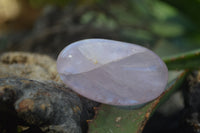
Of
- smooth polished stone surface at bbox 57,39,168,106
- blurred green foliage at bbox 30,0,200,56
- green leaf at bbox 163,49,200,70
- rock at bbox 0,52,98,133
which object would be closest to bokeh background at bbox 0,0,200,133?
blurred green foliage at bbox 30,0,200,56

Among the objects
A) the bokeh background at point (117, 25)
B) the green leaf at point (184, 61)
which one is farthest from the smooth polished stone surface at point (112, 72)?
the bokeh background at point (117, 25)

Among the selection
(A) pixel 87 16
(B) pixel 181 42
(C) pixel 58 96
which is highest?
(C) pixel 58 96

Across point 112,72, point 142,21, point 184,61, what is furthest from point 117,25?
point 112,72

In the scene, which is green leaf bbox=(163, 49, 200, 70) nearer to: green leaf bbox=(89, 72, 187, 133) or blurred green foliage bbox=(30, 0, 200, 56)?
green leaf bbox=(89, 72, 187, 133)

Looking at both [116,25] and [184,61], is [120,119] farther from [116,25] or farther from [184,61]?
[116,25]

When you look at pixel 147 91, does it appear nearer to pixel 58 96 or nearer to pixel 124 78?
pixel 124 78

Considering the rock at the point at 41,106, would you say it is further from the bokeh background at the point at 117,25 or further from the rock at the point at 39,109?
the bokeh background at the point at 117,25

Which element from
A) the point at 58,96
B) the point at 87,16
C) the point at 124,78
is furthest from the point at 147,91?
the point at 87,16
